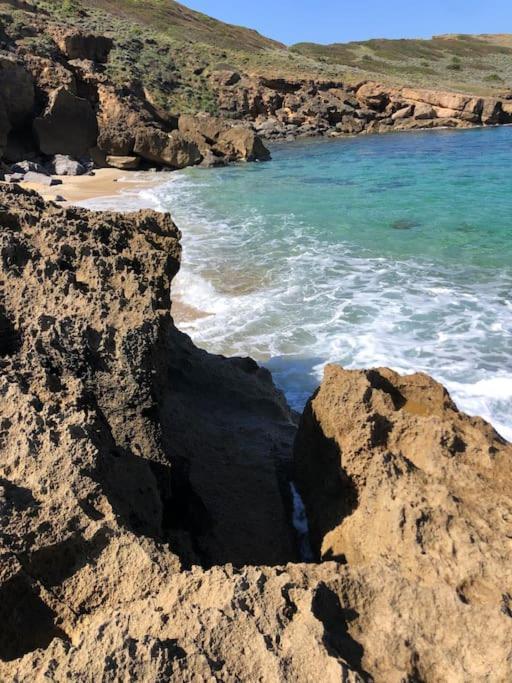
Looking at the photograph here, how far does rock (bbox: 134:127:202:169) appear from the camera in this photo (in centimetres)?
2545

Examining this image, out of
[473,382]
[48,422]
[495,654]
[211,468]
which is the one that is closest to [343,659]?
[495,654]

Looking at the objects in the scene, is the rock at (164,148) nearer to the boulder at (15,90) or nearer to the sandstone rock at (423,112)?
the boulder at (15,90)

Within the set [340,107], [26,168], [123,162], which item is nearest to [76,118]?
[123,162]

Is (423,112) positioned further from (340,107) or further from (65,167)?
(65,167)

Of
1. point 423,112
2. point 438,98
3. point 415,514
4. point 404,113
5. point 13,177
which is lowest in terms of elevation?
point 13,177

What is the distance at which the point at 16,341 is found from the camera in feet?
9.61

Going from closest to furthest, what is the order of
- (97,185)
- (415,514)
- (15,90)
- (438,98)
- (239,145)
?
(415,514)
(97,185)
(15,90)
(239,145)
(438,98)

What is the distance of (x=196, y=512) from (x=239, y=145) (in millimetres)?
28857

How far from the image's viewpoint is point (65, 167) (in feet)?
73.8

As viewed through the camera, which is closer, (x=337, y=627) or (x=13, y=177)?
(x=337, y=627)

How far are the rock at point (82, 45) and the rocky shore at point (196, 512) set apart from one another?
31592mm

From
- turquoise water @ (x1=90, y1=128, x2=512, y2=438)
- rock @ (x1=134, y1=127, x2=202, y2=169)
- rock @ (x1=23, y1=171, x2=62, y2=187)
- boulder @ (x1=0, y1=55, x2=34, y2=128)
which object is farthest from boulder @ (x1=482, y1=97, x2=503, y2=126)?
rock @ (x1=23, y1=171, x2=62, y2=187)

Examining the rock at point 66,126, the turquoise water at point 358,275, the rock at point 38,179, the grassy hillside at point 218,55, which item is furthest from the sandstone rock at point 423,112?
the rock at point 38,179

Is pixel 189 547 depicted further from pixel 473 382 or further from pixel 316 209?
pixel 316 209
